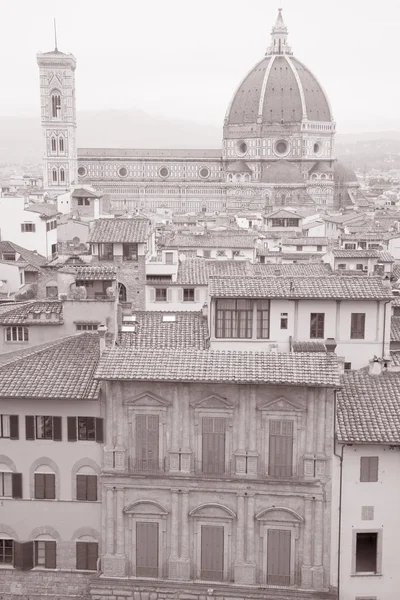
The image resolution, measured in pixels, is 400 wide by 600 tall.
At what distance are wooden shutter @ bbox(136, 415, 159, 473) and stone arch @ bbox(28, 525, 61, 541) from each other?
410 centimetres

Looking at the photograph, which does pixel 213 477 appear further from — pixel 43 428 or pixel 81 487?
pixel 43 428

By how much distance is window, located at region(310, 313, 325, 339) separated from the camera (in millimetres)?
34156

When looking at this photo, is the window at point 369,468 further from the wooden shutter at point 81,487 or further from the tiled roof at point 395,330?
the tiled roof at point 395,330

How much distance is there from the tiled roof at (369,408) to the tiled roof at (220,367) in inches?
74.1

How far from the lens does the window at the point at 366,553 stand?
27141 millimetres

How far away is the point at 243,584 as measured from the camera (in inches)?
1054

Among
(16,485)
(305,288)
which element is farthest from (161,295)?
(16,485)

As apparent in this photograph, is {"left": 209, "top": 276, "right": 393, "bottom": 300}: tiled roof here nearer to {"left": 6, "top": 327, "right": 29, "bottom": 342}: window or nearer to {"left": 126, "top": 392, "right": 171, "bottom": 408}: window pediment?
{"left": 126, "top": 392, "right": 171, "bottom": 408}: window pediment

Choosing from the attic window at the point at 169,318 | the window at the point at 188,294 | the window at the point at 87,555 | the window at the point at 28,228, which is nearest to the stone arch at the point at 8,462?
the window at the point at 87,555

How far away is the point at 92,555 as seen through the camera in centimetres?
2819

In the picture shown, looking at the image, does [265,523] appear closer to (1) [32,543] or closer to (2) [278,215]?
(1) [32,543]

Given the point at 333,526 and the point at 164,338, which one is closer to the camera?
the point at 333,526

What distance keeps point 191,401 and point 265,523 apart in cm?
452

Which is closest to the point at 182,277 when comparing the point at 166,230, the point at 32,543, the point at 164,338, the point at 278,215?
the point at 164,338
